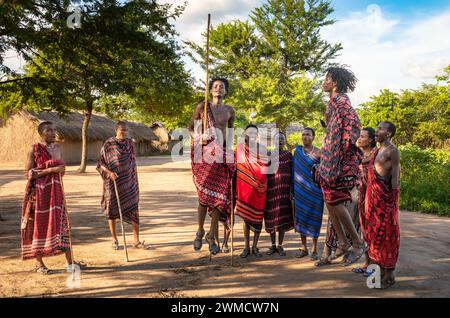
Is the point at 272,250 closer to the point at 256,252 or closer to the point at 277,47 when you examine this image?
the point at 256,252

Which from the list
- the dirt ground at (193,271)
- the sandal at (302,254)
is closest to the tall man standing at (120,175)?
the dirt ground at (193,271)

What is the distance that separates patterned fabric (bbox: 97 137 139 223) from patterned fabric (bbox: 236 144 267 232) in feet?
5.13

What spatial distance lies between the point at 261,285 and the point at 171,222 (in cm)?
388

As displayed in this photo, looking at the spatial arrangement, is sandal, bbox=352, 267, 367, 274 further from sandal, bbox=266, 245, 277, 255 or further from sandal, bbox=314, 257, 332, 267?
sandal, bbox=266, 245, 277, 255

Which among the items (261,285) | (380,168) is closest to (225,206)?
(261,285)

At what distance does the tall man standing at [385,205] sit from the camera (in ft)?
13.6

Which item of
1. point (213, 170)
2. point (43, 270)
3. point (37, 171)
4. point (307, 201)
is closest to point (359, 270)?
point (307, 201)

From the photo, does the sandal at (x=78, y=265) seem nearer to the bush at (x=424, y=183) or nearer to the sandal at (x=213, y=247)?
the sandal at (x=213, y=247)

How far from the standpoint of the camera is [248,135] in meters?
5.41

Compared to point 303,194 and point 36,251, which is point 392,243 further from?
point 36,251

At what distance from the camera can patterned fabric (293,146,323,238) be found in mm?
5344

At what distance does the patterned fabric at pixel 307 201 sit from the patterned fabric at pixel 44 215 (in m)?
2.89
